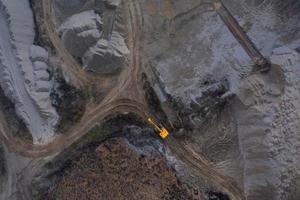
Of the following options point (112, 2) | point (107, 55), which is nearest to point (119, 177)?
point (107, 55)

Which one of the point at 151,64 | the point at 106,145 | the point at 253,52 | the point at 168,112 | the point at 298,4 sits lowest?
the point at 106,145

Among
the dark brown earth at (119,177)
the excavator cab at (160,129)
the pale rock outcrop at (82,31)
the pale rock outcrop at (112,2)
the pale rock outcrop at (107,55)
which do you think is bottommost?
the dark brown earth at (119,177)

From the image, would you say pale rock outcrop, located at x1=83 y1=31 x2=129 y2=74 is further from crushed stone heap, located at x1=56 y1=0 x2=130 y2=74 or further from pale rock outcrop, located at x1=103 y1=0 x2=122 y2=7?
pale rock outcrop, located at x1=103 y1=0 x2=122 y2=7

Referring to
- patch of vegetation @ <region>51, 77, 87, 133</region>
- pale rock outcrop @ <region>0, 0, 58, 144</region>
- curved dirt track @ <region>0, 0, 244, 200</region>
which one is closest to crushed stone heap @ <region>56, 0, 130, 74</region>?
curved dirt track @ <region>0, 0, 244, 200</region>

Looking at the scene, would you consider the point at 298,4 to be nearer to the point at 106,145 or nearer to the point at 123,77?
the point at 123,77

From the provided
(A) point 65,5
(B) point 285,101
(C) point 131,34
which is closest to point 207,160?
(B) point 285,101

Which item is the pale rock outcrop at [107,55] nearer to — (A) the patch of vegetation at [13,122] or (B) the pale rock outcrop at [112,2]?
(B) the pale rock outcrop at [112,2]

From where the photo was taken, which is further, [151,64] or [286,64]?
[151,64]

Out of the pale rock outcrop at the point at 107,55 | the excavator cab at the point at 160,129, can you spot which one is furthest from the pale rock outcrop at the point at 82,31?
the excavator cab at the point at 160,129
